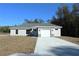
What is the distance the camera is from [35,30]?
807cm

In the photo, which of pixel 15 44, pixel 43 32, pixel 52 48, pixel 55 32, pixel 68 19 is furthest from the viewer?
pixel 43 32

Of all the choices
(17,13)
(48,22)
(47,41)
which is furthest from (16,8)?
(47,41)

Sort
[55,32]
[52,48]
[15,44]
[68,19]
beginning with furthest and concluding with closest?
[52,48], [15,44], [55,32], [68,19]

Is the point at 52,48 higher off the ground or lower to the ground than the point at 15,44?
lower

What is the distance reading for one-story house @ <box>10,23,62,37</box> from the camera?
8.10 metres

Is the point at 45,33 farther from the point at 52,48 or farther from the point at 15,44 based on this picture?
the point at 15,44

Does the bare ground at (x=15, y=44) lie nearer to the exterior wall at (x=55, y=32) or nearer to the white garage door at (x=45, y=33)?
the white garage door at (x=45, y=33)

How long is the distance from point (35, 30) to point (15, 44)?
77 cm

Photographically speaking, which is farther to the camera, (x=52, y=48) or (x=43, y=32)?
(x=43, y=32)

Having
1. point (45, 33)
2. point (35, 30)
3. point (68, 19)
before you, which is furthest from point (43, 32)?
point (68, 19)

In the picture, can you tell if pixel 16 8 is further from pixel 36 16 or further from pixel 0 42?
pixel 0 42

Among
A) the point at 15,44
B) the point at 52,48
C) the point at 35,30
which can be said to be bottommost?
the point at 52,48

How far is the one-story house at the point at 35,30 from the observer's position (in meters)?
8.10

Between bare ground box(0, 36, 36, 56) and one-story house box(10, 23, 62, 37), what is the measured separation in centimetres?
17
